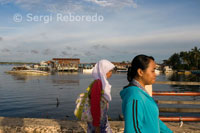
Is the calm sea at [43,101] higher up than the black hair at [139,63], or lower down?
lower down

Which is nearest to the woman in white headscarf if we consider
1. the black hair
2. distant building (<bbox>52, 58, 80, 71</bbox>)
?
the black hair

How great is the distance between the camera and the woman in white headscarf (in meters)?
2.82

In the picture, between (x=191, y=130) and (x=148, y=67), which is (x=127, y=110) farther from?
(x=191, y=130)

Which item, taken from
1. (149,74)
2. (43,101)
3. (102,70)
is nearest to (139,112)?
(149,74)

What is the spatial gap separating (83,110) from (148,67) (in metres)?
1.34

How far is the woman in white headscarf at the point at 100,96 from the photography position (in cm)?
282

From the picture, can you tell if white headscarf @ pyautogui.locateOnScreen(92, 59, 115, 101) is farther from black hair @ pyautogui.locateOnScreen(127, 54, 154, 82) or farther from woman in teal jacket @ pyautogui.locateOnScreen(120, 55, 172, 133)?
woman in teal jacket @ pyautogui.locateOnScreen(120, 55, 172, 133)

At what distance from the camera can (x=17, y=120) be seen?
4457mm

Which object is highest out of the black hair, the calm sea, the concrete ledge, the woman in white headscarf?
the black hair

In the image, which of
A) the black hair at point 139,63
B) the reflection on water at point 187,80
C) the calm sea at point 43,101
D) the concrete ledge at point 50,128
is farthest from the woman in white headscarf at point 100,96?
the reflection on water at point 187,80

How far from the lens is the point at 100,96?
289 cm

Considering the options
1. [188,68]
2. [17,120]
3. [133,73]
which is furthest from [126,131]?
[188,68]

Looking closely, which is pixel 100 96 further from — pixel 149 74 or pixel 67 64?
pixel 67 64

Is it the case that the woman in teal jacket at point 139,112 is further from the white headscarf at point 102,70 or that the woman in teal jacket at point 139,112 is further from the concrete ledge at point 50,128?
the concrete ledge at point 50,128
